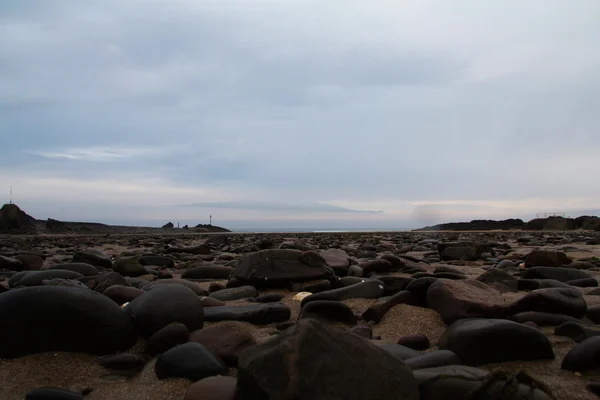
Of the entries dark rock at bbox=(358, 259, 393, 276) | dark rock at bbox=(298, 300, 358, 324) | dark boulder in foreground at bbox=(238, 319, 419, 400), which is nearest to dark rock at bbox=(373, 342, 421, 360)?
dark boulder in foreground at bbox=(238, 319, 419, 400)

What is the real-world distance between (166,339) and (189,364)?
0.31 metres

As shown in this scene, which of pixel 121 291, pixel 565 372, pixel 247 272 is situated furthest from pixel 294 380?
pixel 247 272

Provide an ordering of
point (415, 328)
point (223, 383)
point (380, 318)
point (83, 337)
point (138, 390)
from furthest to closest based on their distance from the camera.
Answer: point (380, 318) < point (415, 328) < point (83, 337) < point (138, 390) < point (223, 383)

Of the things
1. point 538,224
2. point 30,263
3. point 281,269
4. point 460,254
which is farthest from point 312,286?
point 538,224

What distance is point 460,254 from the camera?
5.52 metres

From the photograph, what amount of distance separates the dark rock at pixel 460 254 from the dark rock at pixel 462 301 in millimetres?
3260

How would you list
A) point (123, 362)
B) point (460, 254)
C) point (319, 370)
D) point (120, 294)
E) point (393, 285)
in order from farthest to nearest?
point (460, 254)
point (393, 285)
point (120, 294)
point (123, 362)
point (319, 370)

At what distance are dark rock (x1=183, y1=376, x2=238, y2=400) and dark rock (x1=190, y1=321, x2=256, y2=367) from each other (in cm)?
31

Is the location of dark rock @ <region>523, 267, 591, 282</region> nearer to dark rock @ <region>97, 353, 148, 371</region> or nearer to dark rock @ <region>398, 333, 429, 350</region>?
dark rock @ <region>398, 333, 429, 350</region>

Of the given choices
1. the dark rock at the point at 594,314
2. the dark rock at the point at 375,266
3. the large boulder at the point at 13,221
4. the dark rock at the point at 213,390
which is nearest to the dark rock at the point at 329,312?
the dark rock at the point at 213,390

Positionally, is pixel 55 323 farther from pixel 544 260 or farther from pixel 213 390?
pixel 544 260

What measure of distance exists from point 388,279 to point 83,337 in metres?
1.89

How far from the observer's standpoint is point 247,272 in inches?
129

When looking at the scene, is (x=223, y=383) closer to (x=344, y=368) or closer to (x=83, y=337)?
(x=344, y=368)
